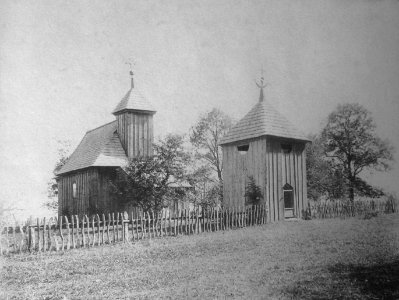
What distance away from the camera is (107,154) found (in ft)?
83.2

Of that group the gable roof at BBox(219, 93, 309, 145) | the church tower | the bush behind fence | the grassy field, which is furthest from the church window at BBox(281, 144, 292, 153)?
the church tower

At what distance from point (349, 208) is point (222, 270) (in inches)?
724

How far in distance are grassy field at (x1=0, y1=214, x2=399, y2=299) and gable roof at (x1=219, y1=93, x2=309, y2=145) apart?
28.2 ft

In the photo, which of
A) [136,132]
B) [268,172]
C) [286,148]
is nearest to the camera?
[268,172]

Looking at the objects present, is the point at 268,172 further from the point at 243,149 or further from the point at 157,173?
the point at 157,173

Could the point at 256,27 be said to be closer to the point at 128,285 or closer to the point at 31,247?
the point at 128,285

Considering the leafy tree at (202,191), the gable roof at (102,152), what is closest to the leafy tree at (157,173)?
the leafy tree at (202,191)

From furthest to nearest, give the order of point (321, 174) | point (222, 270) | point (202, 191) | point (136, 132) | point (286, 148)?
1. point (321, 174)
2. point (136, 132)
3. point (202, 191)
4. point (286, 148)
5. point (222, 270)

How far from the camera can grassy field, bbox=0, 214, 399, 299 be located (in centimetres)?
765

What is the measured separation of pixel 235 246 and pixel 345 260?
399cm

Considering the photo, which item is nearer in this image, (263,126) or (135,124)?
(263,126)

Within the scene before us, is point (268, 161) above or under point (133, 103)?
under

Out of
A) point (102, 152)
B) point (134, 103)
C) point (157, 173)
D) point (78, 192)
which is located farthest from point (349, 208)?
point (78, 192)

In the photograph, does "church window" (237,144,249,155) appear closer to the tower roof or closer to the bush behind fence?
the tower roof
